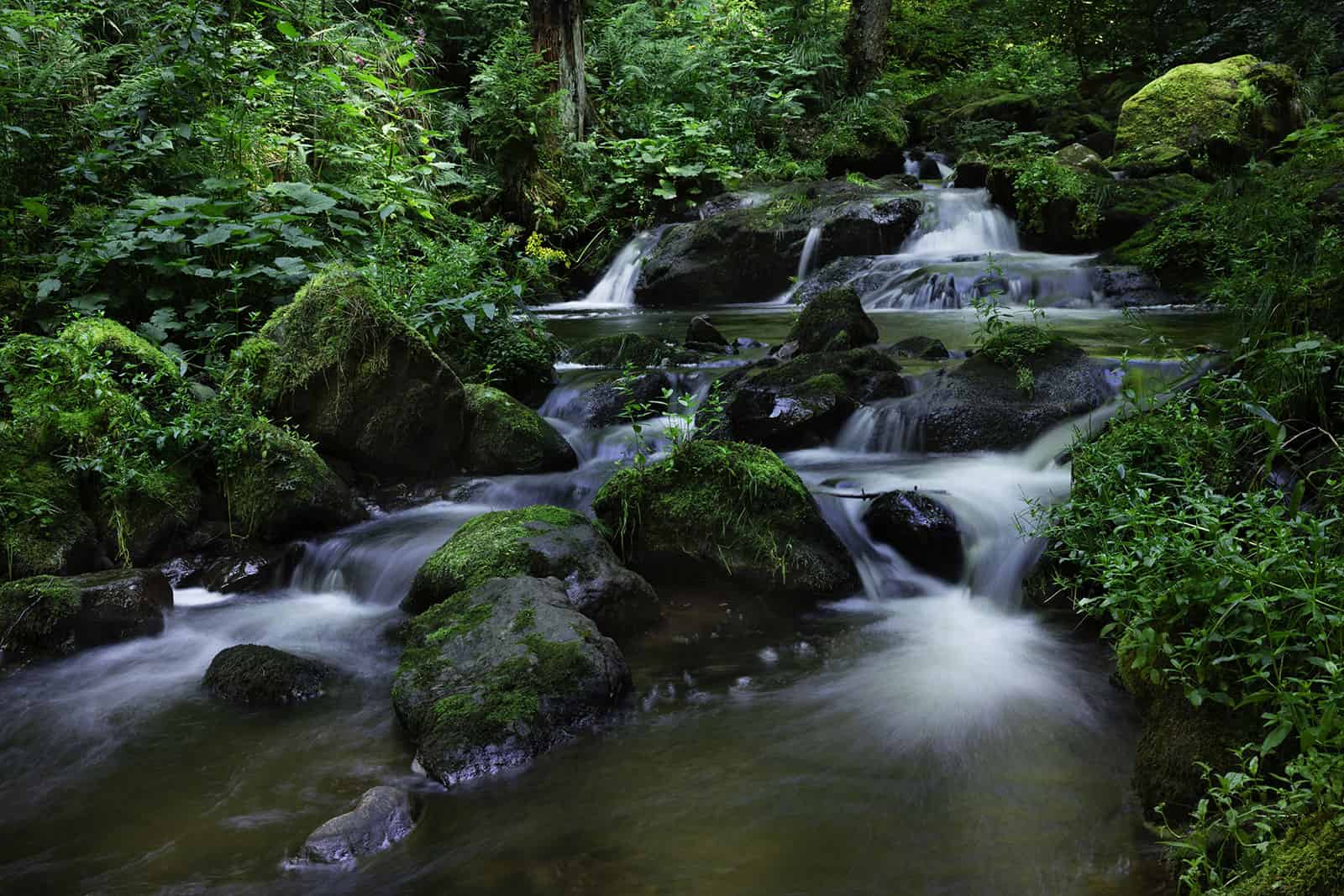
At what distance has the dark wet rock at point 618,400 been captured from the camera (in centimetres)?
752

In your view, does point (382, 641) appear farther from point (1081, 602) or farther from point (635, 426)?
point (1081, 602)

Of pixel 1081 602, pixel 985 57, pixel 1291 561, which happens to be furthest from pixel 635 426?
pixel 985 57

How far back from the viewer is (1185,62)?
16.2 meters

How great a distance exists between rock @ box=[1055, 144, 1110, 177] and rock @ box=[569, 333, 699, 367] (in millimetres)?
7104

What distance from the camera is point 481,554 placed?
4891mm

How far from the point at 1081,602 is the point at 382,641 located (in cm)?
344

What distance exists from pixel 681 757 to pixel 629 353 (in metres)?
5.55

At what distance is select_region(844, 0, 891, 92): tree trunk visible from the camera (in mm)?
18297

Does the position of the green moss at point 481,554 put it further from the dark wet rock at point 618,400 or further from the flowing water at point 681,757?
the dark wet rock at point 618,400

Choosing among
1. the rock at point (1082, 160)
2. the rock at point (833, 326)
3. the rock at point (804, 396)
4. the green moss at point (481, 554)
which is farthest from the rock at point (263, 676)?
the rock at point (1082, 160)

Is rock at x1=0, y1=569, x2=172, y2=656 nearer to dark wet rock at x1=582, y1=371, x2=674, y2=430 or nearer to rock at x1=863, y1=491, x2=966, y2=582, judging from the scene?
dark wet rock at x1=582, y1=371, x2=674, y2=430

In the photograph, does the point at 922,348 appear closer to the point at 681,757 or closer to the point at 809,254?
the point at 809,254

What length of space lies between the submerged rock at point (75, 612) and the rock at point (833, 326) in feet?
17.9

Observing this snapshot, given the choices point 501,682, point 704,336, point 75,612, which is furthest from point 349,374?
point 704,336
